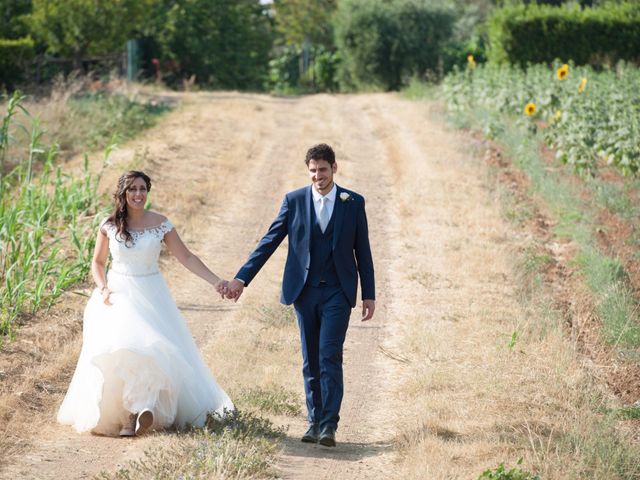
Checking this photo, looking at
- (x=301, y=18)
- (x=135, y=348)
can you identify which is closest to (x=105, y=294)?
(x=135, y=348)

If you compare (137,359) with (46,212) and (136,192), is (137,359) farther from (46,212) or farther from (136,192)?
(46,212)

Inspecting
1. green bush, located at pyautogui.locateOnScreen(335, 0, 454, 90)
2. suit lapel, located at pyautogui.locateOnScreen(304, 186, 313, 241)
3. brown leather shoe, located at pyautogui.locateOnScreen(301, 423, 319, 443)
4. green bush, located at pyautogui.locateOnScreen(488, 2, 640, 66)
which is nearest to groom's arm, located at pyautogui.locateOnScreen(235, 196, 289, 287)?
suit lapel, located at pyautogui.locateOnScreen(304, 186, 313, 241)

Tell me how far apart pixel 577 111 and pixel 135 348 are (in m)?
13.1

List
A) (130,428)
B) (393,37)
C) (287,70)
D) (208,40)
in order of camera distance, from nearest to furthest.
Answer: (130,428) → (393,37) → (208,40) → (287,70)

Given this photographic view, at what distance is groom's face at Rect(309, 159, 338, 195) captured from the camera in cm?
679

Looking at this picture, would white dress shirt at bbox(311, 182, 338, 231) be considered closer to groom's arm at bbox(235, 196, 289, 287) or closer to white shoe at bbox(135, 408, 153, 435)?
groom's arm at bbox(235, 196, 289, 287)

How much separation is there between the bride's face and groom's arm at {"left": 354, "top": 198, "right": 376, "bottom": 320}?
1.49 metres

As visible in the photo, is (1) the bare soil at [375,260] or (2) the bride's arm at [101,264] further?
(2) the bride's arm at [101,264]

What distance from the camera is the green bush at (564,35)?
91.7ft

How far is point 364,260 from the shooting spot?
7016 mm

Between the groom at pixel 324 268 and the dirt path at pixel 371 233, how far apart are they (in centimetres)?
54

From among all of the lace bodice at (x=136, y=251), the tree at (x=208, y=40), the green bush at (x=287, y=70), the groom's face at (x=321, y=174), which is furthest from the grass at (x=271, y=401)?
the green bush at (x=287, y=70)

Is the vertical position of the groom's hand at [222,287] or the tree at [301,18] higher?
the tree at [301,18]

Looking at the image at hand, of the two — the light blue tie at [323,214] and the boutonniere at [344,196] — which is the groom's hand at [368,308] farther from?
the boutonniere at [344,196]
